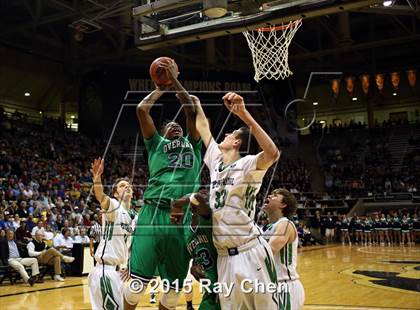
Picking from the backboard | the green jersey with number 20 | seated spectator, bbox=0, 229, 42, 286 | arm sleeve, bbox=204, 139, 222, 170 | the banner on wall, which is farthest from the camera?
the banner on wall

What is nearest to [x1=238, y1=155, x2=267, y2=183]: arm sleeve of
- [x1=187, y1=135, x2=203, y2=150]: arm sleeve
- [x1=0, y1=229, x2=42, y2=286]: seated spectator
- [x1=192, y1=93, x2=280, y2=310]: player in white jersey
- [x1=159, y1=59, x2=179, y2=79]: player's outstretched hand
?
[x1=192, y1=93, x2=280, y2=310]: player in white jersey

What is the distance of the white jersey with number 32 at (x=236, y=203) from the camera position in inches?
132

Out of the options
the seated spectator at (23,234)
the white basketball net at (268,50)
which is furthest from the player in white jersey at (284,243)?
the seated spectator at (23,234)

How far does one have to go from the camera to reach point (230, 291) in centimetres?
329

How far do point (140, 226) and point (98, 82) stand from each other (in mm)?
20592

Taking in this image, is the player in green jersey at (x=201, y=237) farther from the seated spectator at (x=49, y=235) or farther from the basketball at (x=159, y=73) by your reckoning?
the seated spectator at (x=49, y=235)

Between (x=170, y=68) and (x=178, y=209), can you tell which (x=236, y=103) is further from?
(x=178, y=209)

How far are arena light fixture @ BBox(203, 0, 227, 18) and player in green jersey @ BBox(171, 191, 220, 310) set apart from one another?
3.05 metres

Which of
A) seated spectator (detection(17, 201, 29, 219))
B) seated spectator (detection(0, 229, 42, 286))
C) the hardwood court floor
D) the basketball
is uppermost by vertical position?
the basketball

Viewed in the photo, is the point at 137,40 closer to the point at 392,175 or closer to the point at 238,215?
the point at 238,215

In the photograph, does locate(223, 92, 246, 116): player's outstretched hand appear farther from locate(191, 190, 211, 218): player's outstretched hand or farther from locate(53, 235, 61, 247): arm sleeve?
locate(53, 235, 61, 247): arm sleeve

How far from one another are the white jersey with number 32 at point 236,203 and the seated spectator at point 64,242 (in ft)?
30.7

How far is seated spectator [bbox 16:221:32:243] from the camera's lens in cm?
1136

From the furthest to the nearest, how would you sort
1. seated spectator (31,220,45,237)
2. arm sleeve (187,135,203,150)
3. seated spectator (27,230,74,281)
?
1. seated spectator (31,220,45,237)
2. seated spectator (27,230,74,281)
3. arm sleeve (187,135,203,150)
